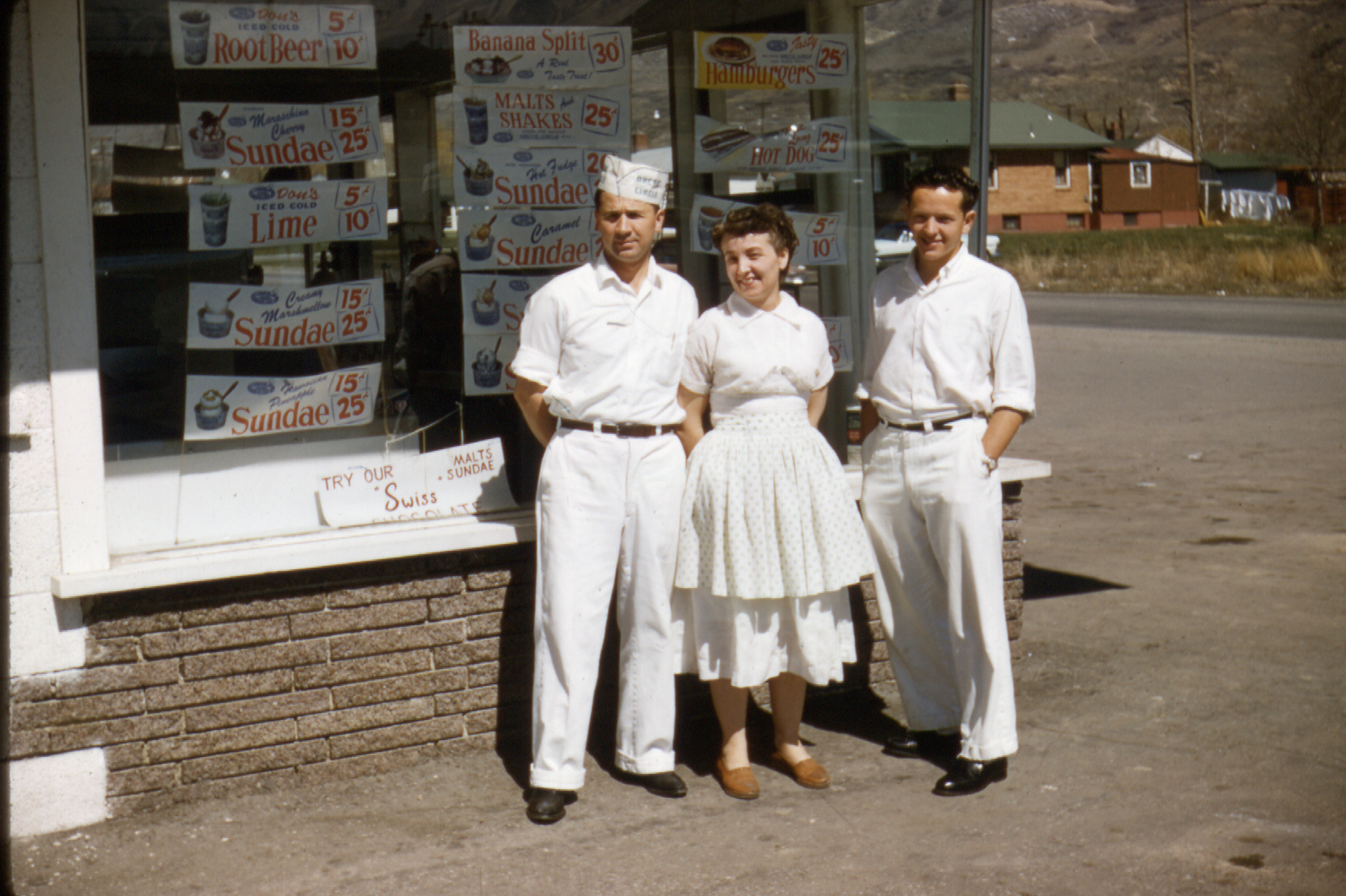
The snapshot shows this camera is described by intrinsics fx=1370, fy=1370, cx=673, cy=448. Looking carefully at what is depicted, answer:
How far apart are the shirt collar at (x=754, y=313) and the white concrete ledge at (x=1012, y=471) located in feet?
3.77

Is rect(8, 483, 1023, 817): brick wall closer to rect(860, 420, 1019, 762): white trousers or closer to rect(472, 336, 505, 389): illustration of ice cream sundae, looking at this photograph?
rect(472, 336, 505, 389): illustration of ice cream sundae

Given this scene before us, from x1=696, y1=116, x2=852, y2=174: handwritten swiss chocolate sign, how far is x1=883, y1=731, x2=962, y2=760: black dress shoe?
2286 millimetres

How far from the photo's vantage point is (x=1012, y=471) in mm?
5488

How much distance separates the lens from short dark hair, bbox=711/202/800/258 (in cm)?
423

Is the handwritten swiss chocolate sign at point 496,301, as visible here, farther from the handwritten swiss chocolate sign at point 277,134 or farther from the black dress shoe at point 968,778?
the black dress shoe at point 968,778

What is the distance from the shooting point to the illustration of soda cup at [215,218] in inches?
173

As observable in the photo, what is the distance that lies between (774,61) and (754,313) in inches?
62.2

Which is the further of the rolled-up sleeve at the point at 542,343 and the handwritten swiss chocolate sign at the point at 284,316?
the handwritten swiss chocolate sign at the point at 284,316

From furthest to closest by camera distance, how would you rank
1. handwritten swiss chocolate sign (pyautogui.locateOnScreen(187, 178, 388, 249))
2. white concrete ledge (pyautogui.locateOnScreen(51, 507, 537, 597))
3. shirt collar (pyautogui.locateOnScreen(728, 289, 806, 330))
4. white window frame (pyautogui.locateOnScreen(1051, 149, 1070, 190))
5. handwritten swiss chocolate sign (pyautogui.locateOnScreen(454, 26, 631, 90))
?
white window frame (pyautogui.locateOnScreen(1051, 149, 1070, 190)) < handwritten swiss chocolate sign (pyautogui.locateOnScreen(454, 26, 631, 90)) < handwritten swiss chocolate sign (pyautogui.locateOnScreen(187, 178, 388, 249)) < shirt collar (pyautogui.locateOnScreen(728, 289, 806, 330)) < white concrete ledge (pyautogui.locateOnScreen(51, 507, 537, 597))

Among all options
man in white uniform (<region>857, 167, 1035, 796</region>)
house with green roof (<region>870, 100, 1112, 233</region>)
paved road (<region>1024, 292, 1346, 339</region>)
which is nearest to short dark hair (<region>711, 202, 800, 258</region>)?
man in white uniform (<region>857, 167, 1035, 796</region>)

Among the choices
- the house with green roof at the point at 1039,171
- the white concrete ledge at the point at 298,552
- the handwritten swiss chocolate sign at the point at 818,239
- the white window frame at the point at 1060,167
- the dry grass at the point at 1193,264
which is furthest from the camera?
the white window frame at the point at 1060,167

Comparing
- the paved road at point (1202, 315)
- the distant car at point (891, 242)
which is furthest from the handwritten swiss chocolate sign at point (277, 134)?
the paved road at point (1202, 315)

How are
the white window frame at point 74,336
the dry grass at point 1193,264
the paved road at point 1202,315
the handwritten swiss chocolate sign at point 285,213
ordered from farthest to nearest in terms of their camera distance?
the dry grass at point 1193,264 → the paved road at point 1202,315 → the handwritten swiss chocolate sign at point 285,213 → the white window frame at point 74,336

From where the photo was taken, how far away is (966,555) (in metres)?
4.37
